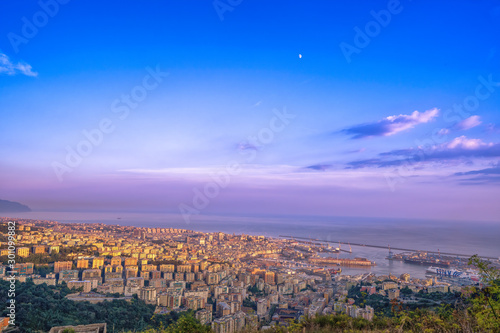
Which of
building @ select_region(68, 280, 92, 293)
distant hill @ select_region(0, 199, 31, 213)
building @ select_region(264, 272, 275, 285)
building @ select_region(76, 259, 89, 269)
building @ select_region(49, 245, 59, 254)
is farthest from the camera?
distant hill @ select_region(0, 199, 31, 213)

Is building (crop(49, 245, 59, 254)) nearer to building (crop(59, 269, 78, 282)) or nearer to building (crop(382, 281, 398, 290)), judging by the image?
building (crop(59, 269, 78, 282))

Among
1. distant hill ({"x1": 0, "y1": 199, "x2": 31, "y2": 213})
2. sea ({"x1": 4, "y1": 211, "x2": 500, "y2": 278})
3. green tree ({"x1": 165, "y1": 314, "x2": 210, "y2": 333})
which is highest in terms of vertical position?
distant hill ({"x1": 0, "y1": 199, "x2": 31, "y2": 213})

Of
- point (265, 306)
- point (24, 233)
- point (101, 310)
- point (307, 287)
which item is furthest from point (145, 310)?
point (24, 233)

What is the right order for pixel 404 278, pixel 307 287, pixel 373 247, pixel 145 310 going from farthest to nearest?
pixel 373 247 → pixel 307 287 → pixel 404 278 → pixel 145 310

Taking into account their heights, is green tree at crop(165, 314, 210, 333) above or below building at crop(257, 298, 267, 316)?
above

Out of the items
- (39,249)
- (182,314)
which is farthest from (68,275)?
(182,314)

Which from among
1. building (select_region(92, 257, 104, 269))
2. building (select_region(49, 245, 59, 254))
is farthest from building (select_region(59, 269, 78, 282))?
building (select_region(49, 245, 59, 254))

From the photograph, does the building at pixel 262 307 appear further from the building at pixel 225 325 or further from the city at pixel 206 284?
the building at pixel 225 325

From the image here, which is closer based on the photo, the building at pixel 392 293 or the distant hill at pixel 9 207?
the building at pixel 392 293

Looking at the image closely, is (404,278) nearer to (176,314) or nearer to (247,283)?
(247,283)

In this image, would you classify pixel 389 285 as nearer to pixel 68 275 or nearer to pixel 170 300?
pixel 170 300

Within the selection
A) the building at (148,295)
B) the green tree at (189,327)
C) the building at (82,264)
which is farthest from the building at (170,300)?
the building at (82,264)
